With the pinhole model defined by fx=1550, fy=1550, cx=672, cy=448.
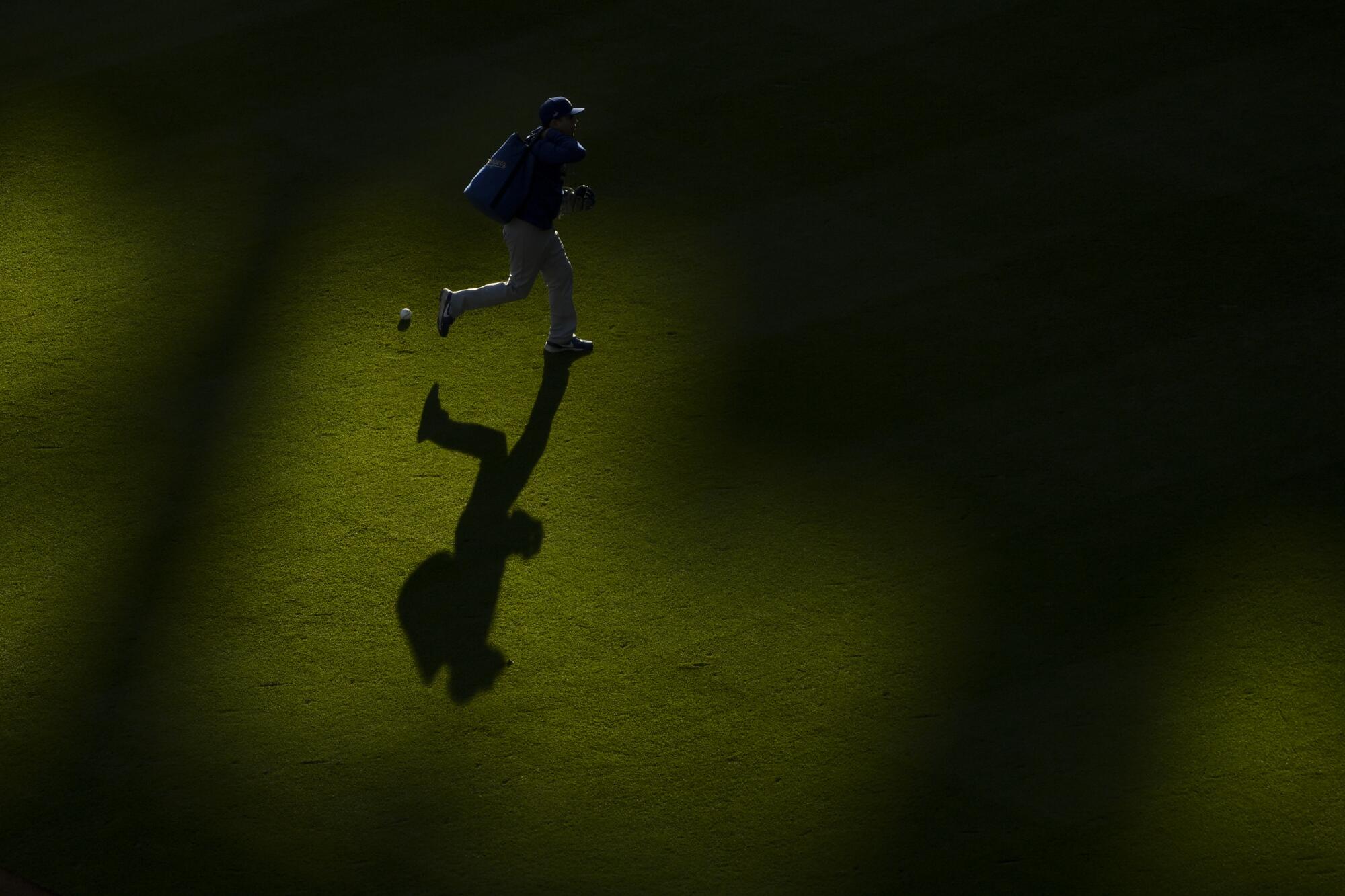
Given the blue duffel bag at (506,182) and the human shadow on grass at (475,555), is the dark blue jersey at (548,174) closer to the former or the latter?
the blue duffel bag at (506,182)

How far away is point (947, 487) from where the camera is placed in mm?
7664

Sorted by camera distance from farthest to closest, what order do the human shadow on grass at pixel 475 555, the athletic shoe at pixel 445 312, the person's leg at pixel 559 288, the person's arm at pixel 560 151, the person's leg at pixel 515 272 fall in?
1. the athletic shoe at pixel 445 312
2. the person's leg at pixel 559 288
3. the person's leg at pixel 515 272
4. the person's arm at pixel 560 151
5. the human shadow on grass at pixel 475 555

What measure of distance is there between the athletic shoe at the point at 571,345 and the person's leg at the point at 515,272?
325 mm

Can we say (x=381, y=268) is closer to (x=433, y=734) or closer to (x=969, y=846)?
(x=433, y=734)

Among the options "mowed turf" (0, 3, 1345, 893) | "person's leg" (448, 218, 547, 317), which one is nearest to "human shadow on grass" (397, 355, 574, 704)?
"mowed turf" (0, 3, 1345, 893)

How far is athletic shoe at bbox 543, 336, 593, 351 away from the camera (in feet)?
28.8

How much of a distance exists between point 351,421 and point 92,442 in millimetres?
1349

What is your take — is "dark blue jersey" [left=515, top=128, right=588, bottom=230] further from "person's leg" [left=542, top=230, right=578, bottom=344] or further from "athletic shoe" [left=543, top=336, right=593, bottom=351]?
"athletic shoe" [left=543, top=336, right=593, bottom=351]

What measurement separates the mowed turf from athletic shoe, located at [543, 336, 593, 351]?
200 mm

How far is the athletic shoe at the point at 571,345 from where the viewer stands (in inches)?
346

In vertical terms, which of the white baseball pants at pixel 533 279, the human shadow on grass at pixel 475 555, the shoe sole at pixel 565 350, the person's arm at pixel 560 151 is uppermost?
the person's arm at pixel 560 151

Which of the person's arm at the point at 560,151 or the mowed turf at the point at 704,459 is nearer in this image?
the mowed turf at the point at 704,459

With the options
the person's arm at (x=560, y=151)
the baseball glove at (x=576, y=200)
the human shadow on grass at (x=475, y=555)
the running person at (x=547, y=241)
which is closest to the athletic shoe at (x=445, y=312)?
Result: the running person at (x=547, y=241)

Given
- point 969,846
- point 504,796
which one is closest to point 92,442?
point 504,796
